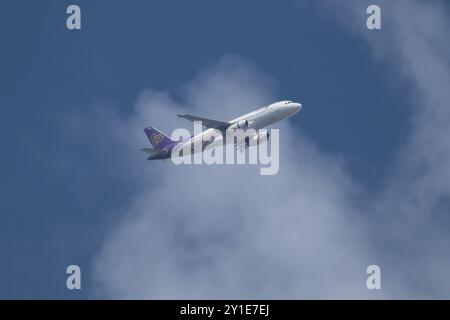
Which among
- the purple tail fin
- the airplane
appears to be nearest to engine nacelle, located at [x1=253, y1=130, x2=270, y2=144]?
the airplane

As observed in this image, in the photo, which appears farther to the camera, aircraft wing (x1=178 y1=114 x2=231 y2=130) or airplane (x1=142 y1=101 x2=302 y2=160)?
aircraft wing (x1=178 y1=114 x2=231 y2=130)

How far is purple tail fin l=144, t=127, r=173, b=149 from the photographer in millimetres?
142625

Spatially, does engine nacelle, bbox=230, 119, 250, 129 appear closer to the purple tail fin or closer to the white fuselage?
the white fuselage

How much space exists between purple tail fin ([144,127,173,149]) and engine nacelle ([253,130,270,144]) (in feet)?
44.5

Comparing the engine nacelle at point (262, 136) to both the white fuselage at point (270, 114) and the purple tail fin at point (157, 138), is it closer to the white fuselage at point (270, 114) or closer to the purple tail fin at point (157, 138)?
the white fuselage at point (270, 114)

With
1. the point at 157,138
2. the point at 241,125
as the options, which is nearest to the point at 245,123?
the point at 241,125

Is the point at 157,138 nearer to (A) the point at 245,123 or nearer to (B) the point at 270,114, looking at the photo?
(A) the point at 245,123

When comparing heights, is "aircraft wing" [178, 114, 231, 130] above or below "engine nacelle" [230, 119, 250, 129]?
above

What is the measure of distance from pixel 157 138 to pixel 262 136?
1731 centimetres

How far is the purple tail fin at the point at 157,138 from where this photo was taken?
14262 centimetres

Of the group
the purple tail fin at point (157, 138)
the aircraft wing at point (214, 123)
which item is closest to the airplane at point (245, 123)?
the aircraft wing at point (214, 123)

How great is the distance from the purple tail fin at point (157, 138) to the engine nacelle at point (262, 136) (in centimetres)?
1357
